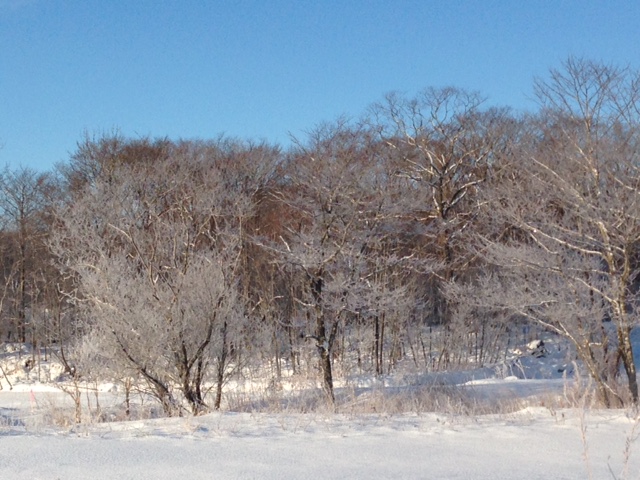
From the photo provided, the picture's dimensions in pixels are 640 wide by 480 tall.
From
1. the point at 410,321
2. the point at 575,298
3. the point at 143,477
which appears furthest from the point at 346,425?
the point at 410,321

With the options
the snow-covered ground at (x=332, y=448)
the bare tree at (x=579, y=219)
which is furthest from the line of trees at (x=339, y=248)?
the snow-covered ground at (x=332, y=448)

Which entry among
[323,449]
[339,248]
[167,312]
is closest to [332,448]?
[323,449]

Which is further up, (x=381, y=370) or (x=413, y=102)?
(x=413, y=102)

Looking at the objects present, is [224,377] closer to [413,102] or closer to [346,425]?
[346,425]

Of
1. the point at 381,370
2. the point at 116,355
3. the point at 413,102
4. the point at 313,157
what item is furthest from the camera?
the point at 413,102

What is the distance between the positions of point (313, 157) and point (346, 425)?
40.3 feet

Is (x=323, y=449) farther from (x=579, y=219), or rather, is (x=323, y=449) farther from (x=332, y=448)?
(x=579, y=219)

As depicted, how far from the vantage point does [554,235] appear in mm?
11953

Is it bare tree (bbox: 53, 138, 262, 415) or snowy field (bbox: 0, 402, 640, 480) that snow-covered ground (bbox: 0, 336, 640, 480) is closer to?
snowy field (bbox: 0, 402, 640, 480)

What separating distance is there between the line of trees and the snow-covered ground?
4041mm

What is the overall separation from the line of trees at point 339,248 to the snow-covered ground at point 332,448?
404 centimetres

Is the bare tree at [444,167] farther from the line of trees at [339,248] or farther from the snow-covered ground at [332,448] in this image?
the snow-covered ground at [332,448]

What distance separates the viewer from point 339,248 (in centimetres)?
1631

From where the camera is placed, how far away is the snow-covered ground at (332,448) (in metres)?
4.80
